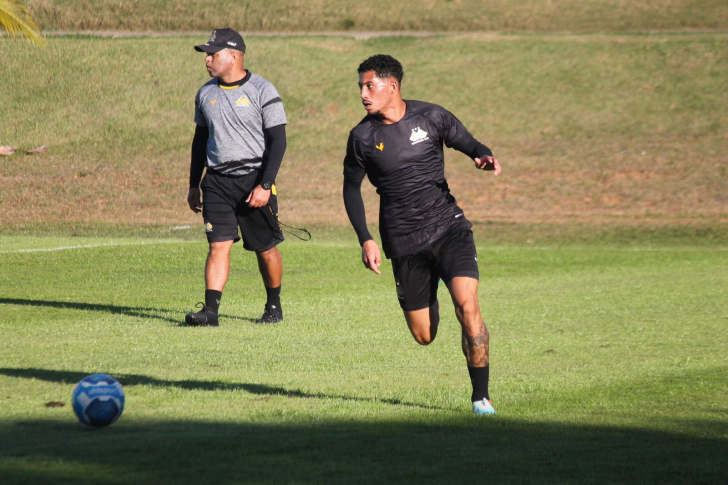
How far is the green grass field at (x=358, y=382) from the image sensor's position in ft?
16.0

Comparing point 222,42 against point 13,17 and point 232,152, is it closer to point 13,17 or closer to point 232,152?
point 232,152

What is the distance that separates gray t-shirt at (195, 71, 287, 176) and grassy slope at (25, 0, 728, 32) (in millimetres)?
29218

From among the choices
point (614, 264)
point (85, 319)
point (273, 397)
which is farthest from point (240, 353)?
point (614, 264)

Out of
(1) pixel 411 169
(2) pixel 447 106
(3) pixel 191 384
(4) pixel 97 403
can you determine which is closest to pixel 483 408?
(1) pixel 411 169

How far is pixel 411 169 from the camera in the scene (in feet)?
22.2

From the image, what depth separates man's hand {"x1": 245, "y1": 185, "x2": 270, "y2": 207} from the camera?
31.6 ft

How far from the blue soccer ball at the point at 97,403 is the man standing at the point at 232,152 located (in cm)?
418

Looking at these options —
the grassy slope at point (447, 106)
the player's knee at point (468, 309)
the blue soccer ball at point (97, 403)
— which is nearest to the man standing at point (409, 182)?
the player's knee at point (468, 309)

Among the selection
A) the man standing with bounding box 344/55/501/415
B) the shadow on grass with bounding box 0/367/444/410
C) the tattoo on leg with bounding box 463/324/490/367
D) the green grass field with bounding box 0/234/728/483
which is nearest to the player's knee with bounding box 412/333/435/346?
the man standing with bounding box 344/55/501/415

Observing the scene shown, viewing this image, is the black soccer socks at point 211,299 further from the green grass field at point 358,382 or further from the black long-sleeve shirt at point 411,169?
the black long-sleeve shirt at point 411,169

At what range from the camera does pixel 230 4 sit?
1547 inches

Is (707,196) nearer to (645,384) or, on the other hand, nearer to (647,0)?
(647,0)

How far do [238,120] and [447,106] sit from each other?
74.8ft

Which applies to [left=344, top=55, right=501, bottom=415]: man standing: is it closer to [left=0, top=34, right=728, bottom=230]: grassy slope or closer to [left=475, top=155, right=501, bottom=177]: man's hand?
[left=475, top=155, right=501, bottom=177]: man's hand
